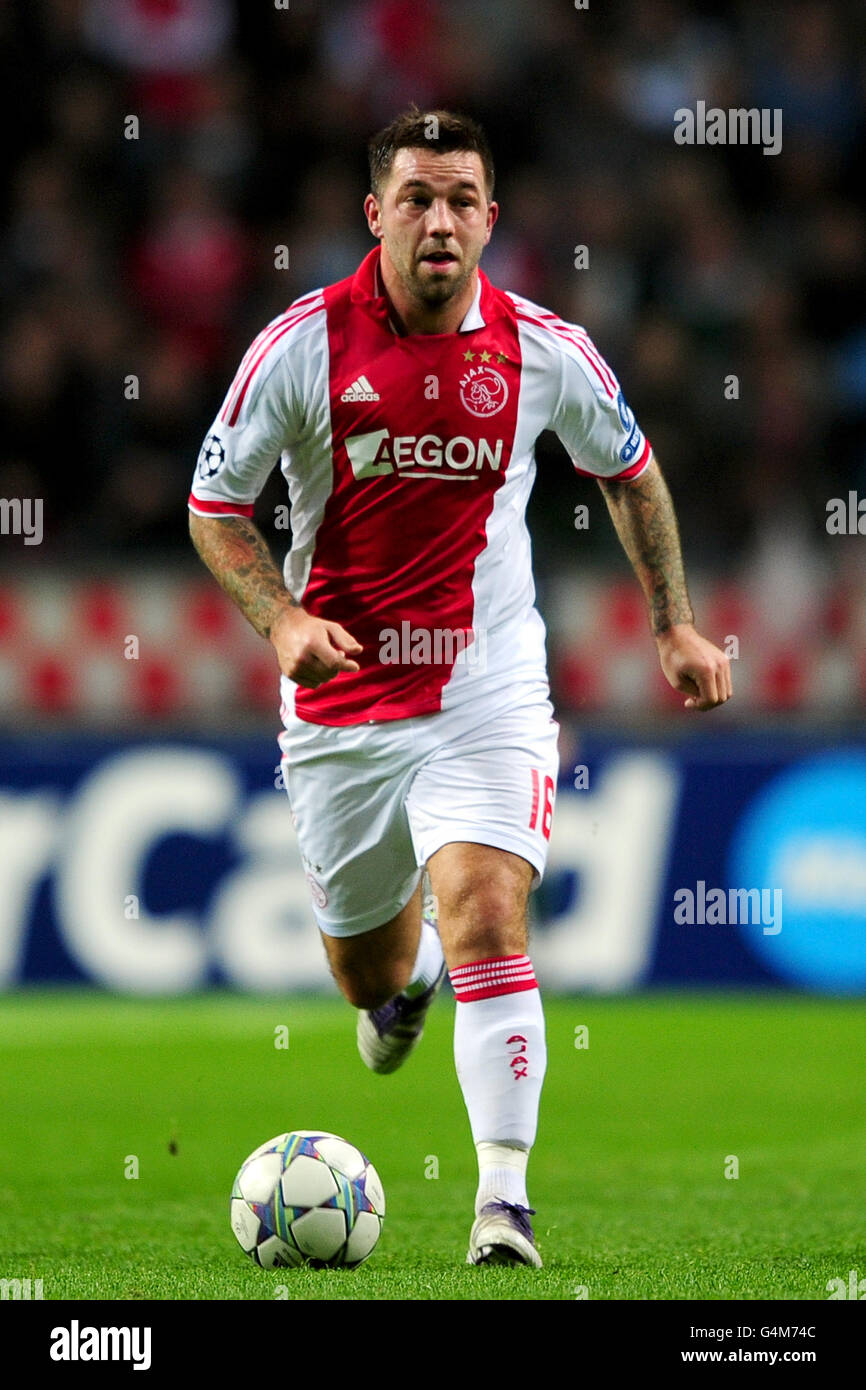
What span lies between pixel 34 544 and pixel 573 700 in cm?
291

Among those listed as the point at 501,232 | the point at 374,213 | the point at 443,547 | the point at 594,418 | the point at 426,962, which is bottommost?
the point at 426,962

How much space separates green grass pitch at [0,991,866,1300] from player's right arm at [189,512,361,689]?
133 cm

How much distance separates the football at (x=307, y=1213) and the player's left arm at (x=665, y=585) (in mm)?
1414

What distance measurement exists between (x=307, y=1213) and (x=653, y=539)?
6.18ft

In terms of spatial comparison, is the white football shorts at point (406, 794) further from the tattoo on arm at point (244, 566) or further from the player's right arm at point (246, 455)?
the tattoo on arm at point (244, 566)

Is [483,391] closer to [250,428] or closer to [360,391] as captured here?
[360,391]

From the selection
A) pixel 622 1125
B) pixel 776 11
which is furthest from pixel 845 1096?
pixel 776 11

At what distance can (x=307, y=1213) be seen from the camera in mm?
5133

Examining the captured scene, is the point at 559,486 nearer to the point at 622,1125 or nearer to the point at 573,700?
the point at 573,700

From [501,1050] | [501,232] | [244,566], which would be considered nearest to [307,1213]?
[501,1050]

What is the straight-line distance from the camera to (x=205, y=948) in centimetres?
1081

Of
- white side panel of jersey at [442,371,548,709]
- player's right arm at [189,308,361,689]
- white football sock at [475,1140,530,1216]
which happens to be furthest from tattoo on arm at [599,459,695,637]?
white football sock at [475,1140,530,1216]

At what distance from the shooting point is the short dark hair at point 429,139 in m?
5.31

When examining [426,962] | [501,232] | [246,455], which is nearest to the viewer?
[246,455]
